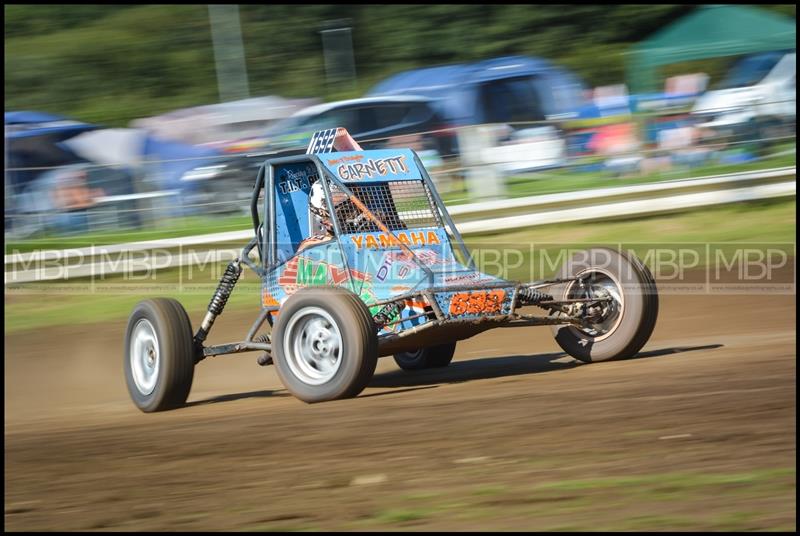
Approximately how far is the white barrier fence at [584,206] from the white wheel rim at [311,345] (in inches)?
263

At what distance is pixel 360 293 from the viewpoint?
25.1 feet

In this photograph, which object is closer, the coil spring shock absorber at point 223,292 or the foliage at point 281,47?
the coil spring shock absorber at point 223,292

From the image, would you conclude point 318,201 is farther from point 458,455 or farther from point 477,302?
point 458,455

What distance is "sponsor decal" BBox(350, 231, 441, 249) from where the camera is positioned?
7.80 meters

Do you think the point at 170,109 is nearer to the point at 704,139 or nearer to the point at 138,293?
the point at 138,293

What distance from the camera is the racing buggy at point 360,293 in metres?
6.96

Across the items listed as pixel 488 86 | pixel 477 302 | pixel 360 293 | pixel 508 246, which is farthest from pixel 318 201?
pixel 488 86

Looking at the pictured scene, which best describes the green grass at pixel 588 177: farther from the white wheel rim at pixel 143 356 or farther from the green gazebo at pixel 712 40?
the white wheel rim at pixel 143 356

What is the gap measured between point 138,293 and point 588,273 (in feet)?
23.7

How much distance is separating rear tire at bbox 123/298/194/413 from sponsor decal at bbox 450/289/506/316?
76.0 inches

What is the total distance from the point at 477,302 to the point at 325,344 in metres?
1.00

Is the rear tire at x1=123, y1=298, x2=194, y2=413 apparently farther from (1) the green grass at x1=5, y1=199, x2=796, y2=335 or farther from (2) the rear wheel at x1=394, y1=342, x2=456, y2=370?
(1) the green grass at x1=5, y1=199, x2=796, y2=335

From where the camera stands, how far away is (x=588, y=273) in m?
7.72

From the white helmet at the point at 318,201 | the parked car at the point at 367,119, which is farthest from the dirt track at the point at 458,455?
the parked car at the point at 367,119
